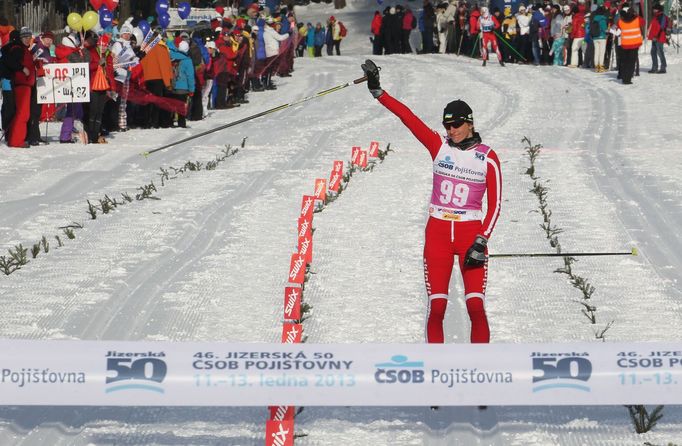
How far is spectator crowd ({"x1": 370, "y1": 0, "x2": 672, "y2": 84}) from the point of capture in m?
28.6

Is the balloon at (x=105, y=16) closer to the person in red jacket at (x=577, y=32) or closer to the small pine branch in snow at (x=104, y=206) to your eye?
the small pine branch in snow at (x=104, y=206)

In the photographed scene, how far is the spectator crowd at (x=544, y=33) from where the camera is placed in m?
28.6

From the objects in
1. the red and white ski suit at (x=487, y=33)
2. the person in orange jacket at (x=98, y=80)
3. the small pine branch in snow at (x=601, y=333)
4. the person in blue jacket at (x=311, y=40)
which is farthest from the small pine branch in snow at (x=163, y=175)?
the person in blue jacket at (x=311, y=40)

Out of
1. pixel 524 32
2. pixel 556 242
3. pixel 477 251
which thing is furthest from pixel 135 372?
pixel 524 32

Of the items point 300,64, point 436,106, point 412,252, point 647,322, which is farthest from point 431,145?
point 300,64

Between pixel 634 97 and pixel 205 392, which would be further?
pixel 634 97

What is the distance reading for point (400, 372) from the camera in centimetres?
579

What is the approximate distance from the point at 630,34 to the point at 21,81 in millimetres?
14141

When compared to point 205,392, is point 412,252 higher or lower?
lower

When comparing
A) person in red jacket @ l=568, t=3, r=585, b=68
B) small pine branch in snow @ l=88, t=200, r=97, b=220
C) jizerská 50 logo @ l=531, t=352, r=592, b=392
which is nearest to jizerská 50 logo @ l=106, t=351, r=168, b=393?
jizerská 50 logo @ l=531, t=352, r=592, b=392

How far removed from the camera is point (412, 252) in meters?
11.8

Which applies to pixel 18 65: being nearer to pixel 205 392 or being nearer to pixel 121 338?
pixel 121 338

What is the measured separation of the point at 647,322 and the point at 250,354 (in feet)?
14.1

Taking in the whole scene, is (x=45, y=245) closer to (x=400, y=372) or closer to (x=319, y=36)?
(x=400, y=372)
